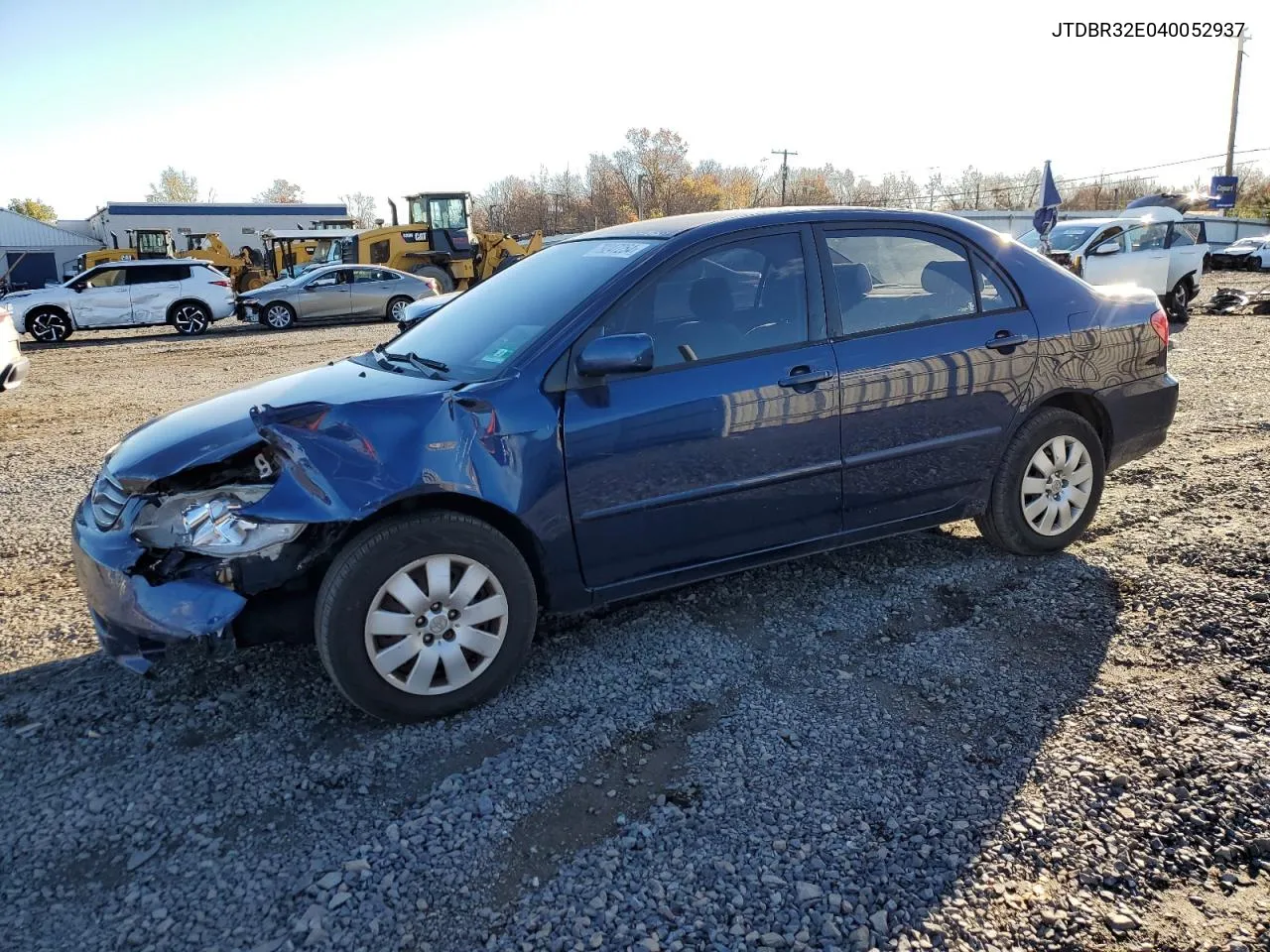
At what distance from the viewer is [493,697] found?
3.41m

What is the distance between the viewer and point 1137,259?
1573 cm

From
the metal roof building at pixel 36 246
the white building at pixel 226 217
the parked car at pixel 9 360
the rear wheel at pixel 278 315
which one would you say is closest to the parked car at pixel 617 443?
the parked car at pixel 9 360

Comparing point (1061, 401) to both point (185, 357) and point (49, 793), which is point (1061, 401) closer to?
point (49, 793)

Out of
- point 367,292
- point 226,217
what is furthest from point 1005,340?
point 226,217

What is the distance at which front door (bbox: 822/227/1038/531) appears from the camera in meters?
3.94

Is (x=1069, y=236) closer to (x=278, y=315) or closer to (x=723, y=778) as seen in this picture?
(x=723, y=778)

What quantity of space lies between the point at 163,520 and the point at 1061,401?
3.96 metres

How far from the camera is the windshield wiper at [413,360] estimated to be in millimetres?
3717

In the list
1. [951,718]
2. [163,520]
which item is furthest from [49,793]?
[951,718]

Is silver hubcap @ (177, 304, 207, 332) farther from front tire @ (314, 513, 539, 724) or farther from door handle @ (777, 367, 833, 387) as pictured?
door handle @ (777, 367, 833, 387)

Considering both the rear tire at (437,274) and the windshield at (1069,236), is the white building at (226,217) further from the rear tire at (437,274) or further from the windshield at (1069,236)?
the windshield at (1069,236)

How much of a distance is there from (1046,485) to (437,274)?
23.3 metres

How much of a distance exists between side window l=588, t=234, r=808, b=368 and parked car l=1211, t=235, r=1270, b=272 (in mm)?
31796

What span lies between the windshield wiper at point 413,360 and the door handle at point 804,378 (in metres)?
1.36
